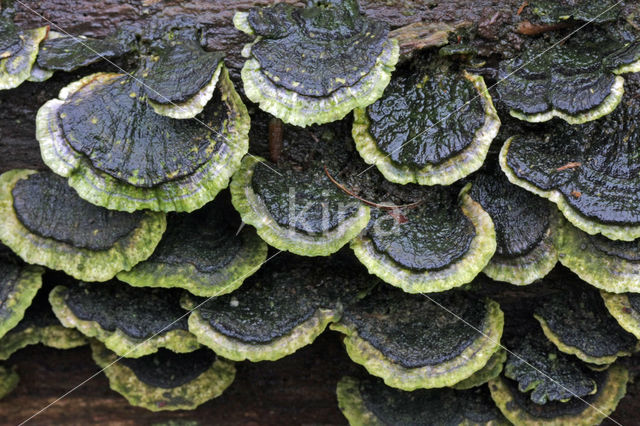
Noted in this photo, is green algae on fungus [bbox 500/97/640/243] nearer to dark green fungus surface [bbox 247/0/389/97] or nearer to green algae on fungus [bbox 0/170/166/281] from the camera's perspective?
dark green fungus surface [bbox 247/0/389/97]

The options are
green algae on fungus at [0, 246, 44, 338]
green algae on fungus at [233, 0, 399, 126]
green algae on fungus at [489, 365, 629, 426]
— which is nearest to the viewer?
green algae on fungus at [233, 0, 399, 126]

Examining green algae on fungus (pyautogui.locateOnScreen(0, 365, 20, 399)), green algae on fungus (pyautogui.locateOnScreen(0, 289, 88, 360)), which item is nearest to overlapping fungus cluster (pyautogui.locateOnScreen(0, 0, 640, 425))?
green algae on fungus (pyautogui.locateOnScreen(0, 289, 88, 360))

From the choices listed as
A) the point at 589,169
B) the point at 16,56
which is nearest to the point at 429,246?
the point at 589,169

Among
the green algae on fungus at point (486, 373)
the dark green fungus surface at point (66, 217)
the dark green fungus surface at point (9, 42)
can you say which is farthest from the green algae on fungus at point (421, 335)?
the dark green fungus surface at point (9, 42)

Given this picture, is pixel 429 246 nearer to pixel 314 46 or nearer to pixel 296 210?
pixel 296 210

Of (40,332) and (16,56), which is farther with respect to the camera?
(40,332)

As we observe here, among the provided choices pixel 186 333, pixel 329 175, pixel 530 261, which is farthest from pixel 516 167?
pixel 186 333
